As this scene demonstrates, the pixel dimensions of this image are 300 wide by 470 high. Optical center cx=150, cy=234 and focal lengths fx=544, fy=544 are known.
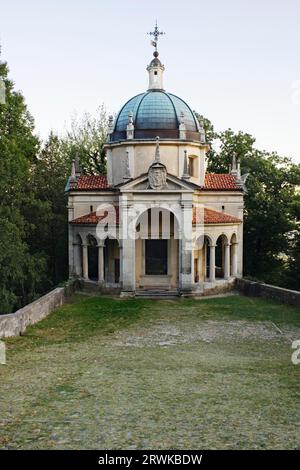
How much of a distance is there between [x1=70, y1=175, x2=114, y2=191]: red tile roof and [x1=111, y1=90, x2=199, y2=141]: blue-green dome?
9.14 feet

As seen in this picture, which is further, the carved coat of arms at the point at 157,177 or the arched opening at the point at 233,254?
the arched opening at the point at 233,254

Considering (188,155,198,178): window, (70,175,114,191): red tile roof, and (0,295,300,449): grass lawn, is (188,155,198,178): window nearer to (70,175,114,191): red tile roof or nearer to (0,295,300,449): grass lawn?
(70,175,114,191): red tile roof

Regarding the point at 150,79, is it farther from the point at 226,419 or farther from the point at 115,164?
the point at 226,419

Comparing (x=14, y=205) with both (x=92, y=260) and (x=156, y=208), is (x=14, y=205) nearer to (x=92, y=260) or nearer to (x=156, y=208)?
(x=156, y=208)

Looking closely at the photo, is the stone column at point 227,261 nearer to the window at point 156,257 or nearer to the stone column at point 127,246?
the window at point 156,257

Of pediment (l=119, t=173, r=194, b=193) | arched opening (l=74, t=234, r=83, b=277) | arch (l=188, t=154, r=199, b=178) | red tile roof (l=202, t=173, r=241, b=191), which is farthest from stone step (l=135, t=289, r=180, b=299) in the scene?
arch (l=188, t=154, r=199, b=178)

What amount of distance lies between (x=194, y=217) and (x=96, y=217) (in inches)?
228

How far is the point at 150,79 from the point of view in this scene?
3472 centimetres

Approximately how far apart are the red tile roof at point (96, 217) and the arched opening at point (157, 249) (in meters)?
1.49

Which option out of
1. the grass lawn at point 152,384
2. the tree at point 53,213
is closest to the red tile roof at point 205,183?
the tree at point 53,213

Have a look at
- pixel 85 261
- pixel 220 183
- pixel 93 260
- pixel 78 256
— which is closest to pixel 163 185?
pixel 220 183

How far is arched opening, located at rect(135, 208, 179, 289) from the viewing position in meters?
31.0

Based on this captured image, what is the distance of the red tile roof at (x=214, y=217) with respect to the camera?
30986 millimetres
